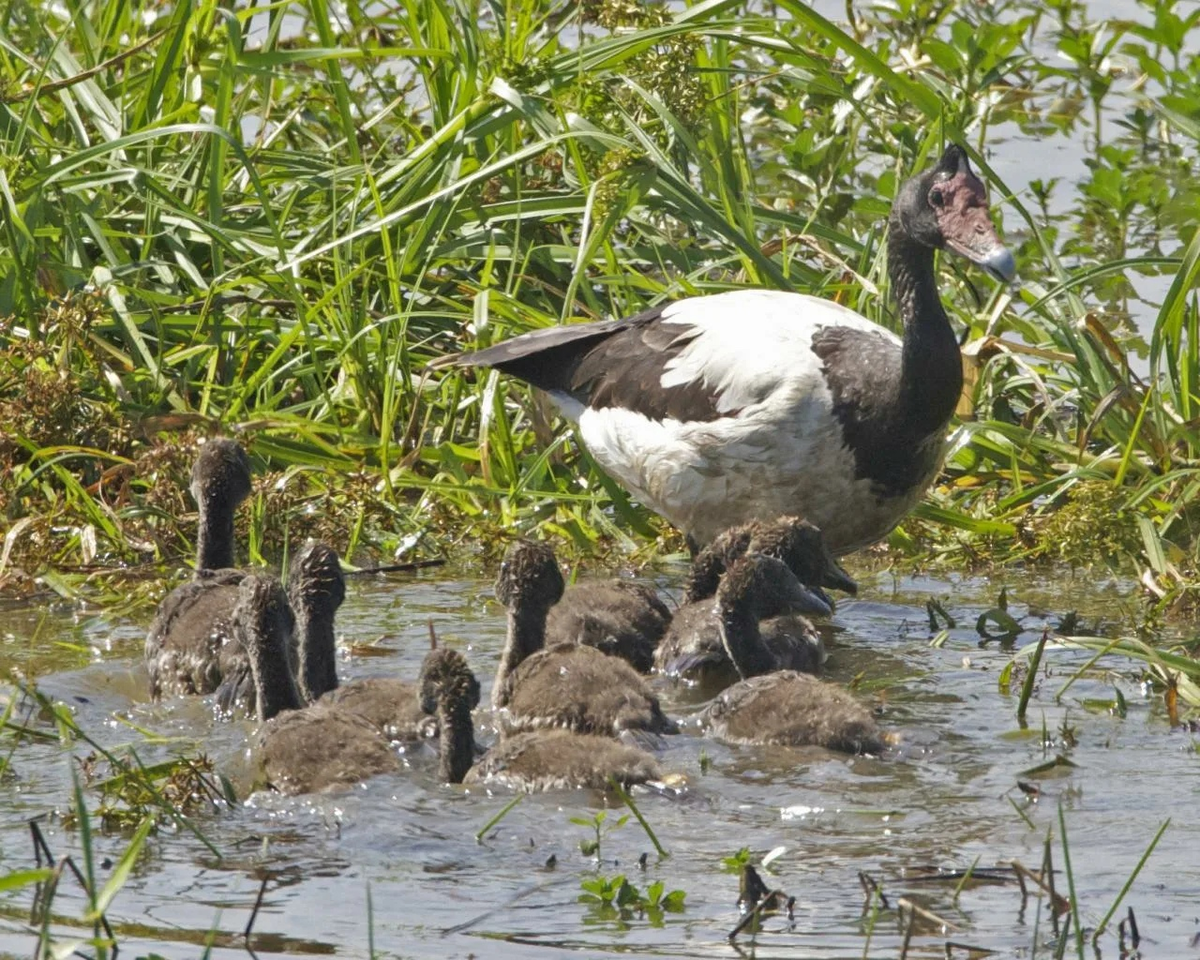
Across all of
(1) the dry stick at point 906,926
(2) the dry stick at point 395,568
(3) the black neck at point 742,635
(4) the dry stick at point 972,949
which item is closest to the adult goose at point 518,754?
(3) the black neck at point 742,635

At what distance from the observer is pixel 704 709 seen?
6352 millimetres

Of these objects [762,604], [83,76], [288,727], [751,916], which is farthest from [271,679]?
[83,76]

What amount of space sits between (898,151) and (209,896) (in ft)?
17.7

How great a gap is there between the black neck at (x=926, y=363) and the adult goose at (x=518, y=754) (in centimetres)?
201

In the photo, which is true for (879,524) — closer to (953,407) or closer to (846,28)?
(953,407)

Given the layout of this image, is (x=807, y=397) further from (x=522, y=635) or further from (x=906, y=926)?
(x=906, y=926)

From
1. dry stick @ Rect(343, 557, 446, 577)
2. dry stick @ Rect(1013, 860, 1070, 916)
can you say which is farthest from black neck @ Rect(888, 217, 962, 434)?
dry stick @ Rect(1013, 860, 1070, 916)

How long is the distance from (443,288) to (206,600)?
2.66m

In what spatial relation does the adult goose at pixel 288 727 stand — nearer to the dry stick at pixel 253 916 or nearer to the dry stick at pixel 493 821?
the dry stick at pixel 493 821

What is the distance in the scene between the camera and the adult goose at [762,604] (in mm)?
6637

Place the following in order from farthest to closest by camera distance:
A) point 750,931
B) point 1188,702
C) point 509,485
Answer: point 509,485 < point 1188,702 < point 750,931

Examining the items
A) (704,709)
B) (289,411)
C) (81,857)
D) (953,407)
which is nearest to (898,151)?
(953,407)

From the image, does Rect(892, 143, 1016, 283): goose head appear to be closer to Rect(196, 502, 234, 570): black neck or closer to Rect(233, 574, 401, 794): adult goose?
Rect(196, 502, 234, 570): black neck

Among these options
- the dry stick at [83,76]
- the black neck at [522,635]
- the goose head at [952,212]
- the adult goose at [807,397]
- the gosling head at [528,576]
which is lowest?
the black neck at [522,635]
